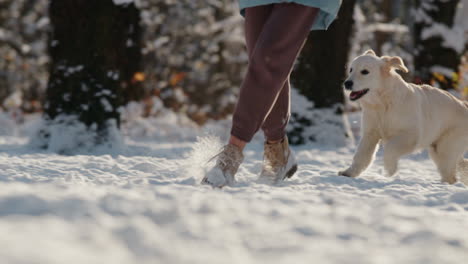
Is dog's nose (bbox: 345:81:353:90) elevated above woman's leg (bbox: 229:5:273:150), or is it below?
below

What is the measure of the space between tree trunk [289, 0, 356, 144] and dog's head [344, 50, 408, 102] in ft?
7.97

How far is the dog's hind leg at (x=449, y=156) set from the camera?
12.0ft

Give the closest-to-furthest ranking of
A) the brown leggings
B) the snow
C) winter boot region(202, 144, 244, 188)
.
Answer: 1. winter boot region(202, 144, 244, 188)
2. the brown leggings
3. the snow

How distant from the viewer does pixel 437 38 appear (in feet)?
24.8

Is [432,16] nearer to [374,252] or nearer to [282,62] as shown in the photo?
[282,62]

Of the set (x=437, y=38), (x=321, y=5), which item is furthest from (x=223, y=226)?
(x=437, y=38)

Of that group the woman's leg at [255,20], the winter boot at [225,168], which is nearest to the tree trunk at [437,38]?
the woman's leg at [255,20]

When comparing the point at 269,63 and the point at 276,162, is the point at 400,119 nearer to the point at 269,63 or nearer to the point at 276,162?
the point at 276,162

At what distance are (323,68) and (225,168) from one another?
3.90 m

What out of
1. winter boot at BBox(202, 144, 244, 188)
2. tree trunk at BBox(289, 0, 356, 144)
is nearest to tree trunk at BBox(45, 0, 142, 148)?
winter boot at BBox(202, 144, 244, 188)

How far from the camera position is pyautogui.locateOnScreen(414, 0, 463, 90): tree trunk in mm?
7488

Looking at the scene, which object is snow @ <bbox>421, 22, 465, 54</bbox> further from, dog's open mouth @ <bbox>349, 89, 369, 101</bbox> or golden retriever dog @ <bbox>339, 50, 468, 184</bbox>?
dog's open mouth @ <bbox>349, 89, 369, 101</bbox>

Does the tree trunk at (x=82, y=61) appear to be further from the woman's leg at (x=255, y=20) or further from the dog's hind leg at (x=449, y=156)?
the dog's hind leg at (x=449, y=156)

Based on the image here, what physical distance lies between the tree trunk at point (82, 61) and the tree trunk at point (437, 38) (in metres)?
4.89
